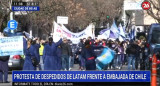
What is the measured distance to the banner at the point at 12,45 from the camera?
18.6 meters

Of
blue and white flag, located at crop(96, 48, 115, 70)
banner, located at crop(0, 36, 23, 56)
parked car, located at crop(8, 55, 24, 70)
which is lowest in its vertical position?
parked car, located at crop(8, 55, 24, 70)

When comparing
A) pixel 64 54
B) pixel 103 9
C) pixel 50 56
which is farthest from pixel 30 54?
pixel 103 9

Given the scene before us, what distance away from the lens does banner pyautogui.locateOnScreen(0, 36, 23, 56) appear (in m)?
18.6

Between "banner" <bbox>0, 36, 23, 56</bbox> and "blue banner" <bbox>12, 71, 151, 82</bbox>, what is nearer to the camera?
"blue banner" <bbox>12, 71, 151, 82</bbox>

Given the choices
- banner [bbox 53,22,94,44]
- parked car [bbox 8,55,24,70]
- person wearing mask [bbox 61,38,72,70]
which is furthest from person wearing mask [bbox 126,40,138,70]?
parked car [bbox 8,55,24,70]

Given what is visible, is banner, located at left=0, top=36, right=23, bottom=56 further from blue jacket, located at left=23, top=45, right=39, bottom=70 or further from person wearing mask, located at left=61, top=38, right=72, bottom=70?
person wearing mask, located at left=61, top=38, right=72, bottom=70

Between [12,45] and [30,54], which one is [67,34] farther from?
[12,45]

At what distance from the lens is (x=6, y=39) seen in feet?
62.0

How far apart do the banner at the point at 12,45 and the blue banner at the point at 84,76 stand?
20.3 feet

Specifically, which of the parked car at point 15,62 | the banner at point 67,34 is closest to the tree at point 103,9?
the banner at point 67,34

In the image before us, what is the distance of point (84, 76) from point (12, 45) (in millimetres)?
6803

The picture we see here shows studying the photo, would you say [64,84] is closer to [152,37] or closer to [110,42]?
[152,37]

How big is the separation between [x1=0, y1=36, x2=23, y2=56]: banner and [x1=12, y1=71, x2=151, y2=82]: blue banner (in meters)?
6.19

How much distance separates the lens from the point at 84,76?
1236 centimetres
